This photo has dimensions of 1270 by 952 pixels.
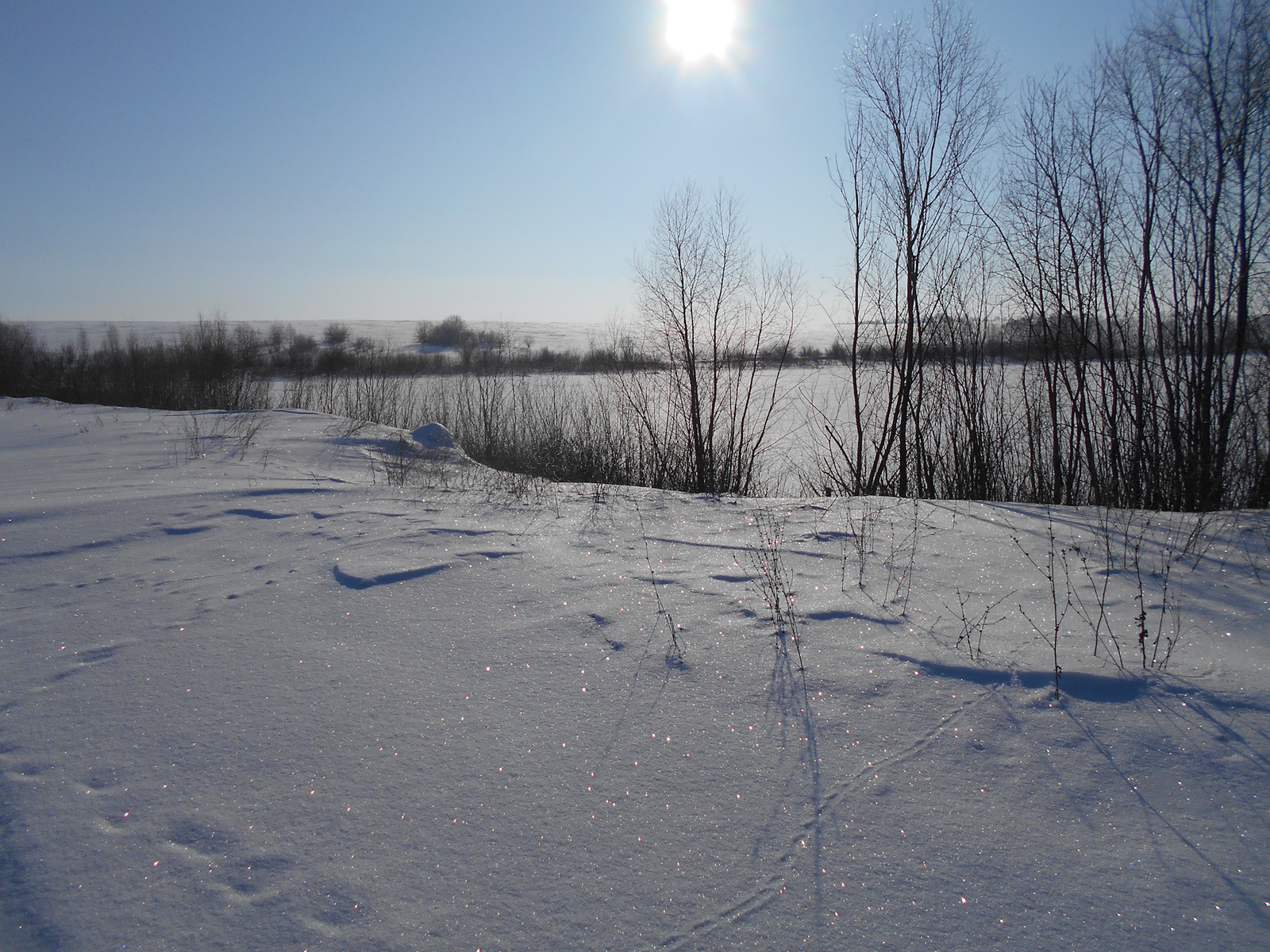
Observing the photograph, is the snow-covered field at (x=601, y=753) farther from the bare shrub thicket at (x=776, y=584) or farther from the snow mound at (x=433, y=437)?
the snow mound at (x=433, y=437)

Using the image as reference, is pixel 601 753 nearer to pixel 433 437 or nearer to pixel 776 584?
pixel 776 584

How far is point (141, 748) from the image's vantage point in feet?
6.01

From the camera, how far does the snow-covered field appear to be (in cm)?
134

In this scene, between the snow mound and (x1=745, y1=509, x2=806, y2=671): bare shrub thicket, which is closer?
(x1=745, y1=509, x2=806, y2=671): bare shrub thicket

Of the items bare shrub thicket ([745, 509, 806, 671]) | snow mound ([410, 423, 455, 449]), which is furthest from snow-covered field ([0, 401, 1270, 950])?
snow mound ([410, 423, 455, 449])

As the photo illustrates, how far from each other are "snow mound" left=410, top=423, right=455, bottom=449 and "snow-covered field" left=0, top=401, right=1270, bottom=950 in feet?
14.1

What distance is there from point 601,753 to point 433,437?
6.83 meters

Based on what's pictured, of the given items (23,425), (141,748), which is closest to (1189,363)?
(141,748)

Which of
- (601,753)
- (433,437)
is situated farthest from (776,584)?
(433,437)

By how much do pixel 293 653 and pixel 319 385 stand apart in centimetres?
1657

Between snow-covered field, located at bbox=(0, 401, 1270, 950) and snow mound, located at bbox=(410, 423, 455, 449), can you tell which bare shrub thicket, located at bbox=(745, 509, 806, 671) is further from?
snow mound, located at bbox=(410, 423, 455, 449)

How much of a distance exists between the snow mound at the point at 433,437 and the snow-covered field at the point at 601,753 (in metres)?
4.30

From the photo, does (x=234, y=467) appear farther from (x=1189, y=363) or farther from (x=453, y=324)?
(x=453, y=324)

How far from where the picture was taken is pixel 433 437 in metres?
8.06
